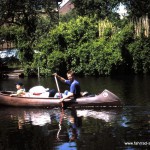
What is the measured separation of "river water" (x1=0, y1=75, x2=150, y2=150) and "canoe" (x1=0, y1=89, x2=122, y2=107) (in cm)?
24

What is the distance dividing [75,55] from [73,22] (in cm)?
387

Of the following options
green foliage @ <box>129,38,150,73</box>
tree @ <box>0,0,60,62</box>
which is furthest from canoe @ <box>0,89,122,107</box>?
tree @ <box>0,0,60,62</box>

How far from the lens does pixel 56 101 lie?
18312mm

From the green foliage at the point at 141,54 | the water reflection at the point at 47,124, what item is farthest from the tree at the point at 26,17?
the water reflection at the point at 47,124

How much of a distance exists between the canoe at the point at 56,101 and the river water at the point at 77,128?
0.24m

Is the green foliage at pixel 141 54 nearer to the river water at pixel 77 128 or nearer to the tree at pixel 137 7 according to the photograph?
the tree at pixel 137 7

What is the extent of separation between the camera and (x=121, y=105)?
59.1 ft

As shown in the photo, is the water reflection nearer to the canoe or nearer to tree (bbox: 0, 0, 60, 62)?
the canoe

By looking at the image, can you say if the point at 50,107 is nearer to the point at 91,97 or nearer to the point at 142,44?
the point at 91,97

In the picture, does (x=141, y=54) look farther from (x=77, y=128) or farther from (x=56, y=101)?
(x=77, y=128)

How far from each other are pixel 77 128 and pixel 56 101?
4.43 metres

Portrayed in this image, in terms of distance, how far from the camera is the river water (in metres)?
11.8

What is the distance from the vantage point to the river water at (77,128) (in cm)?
1181

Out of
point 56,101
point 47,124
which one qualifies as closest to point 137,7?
point 56,101
